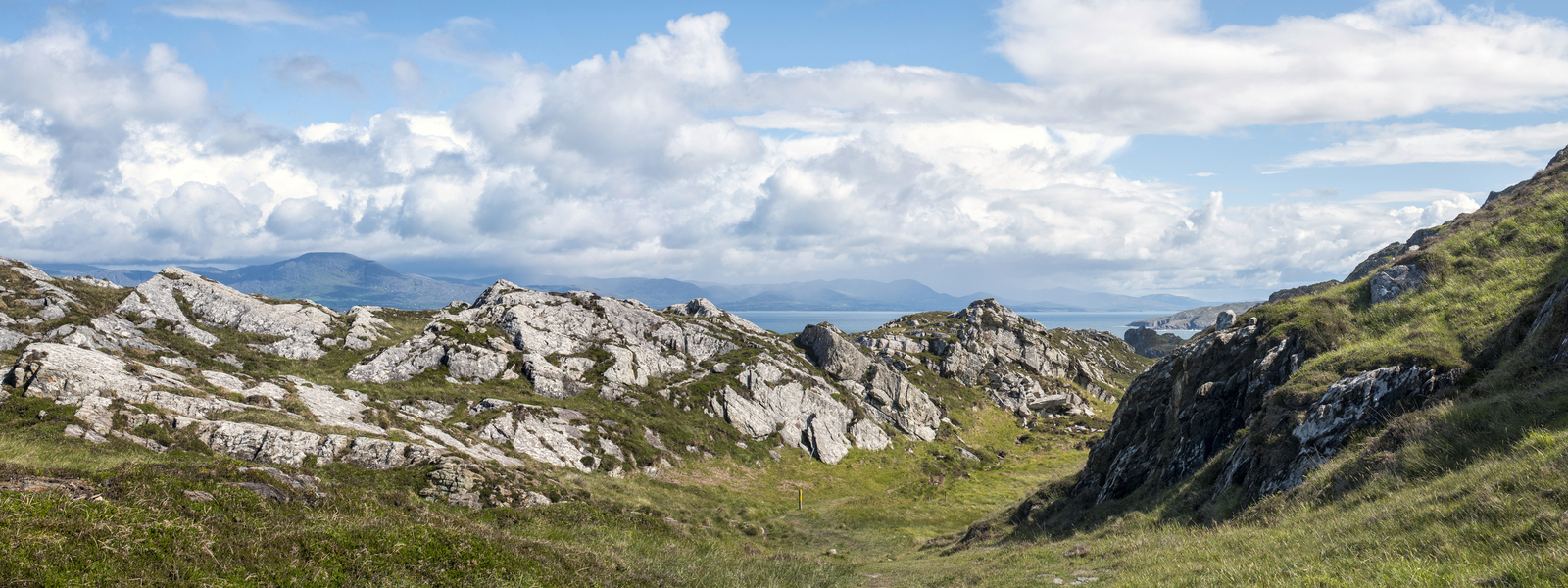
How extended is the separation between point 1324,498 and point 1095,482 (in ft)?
60.8

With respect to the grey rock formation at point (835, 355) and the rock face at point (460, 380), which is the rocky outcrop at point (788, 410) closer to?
the rock face at point (460, 380)

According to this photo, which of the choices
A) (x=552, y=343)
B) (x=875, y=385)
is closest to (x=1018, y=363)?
(x=875, y=385)

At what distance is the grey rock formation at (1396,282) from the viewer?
28.2 metres

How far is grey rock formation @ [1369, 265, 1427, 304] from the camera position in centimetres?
2823

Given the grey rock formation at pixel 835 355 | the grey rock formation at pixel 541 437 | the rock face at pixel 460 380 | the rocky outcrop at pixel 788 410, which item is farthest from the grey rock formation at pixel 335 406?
the grey rock formation at pixel 835 355

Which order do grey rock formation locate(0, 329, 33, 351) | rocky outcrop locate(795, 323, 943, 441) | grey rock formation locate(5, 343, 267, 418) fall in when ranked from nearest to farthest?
grey rock formation locate(5, 343, 267, 418) < grey rock formation locate(0, 329, 33, 351) < rocky outcrop locate(795, 323, 943, 441)

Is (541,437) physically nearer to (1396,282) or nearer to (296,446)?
(296,446)

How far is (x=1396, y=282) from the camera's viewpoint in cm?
2884

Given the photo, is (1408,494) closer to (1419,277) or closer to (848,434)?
(1419,277)

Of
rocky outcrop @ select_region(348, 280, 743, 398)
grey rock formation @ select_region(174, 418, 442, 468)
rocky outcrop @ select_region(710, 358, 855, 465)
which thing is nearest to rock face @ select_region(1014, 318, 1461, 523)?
grey rock formation @ select_region(174, 418, 442, 468)

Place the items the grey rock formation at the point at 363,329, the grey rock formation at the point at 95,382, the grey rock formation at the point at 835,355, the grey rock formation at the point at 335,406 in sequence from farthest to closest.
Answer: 1. the grey rock formation at the point at 835,355
2. the grey rock formation at the point at 363,329
3. the grey rock formation at the point at 335,406
4. the grey rock formation at the point at 95,382

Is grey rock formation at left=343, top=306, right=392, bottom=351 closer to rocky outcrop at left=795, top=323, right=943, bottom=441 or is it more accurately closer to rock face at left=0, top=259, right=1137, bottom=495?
rock face at left=0, top=259, right=1137, bottom=495

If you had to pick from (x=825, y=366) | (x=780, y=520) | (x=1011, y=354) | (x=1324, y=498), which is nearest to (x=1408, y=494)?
(x=1324, y=498)

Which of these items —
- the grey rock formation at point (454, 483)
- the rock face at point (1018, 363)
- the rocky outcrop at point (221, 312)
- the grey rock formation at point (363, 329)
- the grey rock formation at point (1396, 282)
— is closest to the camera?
the grey rock formation at point (454, 483)
